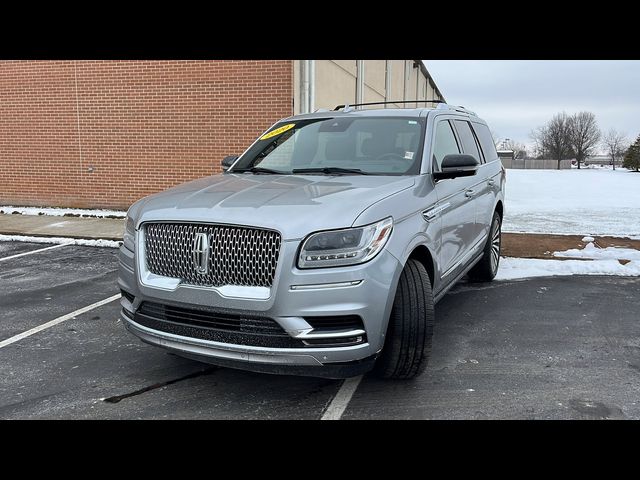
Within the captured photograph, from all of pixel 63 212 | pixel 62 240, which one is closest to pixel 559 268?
pixel 62 240

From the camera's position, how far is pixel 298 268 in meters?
3.09

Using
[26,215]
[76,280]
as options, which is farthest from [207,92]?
[76,280]

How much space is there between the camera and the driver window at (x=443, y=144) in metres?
4.49

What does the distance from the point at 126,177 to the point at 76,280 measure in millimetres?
5755

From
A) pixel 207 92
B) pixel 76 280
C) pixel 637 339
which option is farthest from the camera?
pixel 207 92

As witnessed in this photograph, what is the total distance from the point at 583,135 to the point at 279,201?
102m

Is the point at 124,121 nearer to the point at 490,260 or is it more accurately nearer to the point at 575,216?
the point at 490,260

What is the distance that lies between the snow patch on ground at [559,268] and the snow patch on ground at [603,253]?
0.34m

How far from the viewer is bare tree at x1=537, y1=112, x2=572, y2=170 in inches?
3681

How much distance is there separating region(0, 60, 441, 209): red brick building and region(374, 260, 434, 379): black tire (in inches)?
305

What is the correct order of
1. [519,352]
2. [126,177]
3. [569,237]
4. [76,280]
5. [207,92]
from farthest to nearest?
[126,177], [207,92], [569,237], [76,280], [519,352]

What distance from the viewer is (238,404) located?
11.5ft

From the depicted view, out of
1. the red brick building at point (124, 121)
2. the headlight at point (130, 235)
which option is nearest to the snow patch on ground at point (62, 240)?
the red brick building at point (124, 121)
